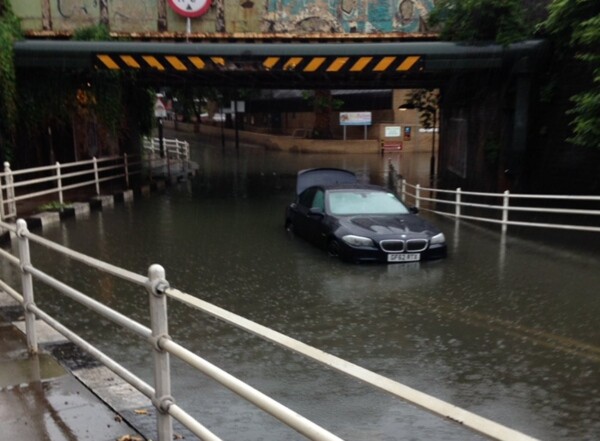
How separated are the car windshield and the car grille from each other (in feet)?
4.64

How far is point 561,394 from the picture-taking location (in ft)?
17.4

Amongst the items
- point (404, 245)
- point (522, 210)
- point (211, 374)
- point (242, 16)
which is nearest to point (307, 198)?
point (404, 245)

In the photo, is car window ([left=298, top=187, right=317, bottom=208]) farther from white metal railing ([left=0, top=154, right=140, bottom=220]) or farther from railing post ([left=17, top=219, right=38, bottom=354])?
railing post ([left=17, top=219, right=38, bottom=354])

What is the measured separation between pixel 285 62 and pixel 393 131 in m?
32.4

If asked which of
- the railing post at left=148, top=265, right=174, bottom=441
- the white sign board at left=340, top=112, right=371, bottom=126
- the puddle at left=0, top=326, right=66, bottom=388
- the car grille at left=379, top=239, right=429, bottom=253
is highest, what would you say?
the white sign board at left=340, top=112, right=371, bottom=126

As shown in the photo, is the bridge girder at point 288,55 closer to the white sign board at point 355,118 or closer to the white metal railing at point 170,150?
the white metal railing at point 170,150

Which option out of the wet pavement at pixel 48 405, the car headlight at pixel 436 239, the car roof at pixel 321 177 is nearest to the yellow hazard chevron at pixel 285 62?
the car roof at pixel 321 177

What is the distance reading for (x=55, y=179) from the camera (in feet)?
59.0

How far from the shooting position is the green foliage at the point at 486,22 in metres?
14.7

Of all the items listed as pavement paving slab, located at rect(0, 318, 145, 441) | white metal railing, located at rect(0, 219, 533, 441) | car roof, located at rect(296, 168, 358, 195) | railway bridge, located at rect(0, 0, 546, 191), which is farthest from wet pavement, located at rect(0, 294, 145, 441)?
car roof, located at rect(296, 168, 358, 195)

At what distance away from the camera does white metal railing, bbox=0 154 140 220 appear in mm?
14430

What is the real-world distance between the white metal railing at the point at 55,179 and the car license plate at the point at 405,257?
8.25 meters

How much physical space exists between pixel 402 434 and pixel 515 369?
1.88 metres

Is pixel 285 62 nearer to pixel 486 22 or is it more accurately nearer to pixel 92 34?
pixel 486 22
